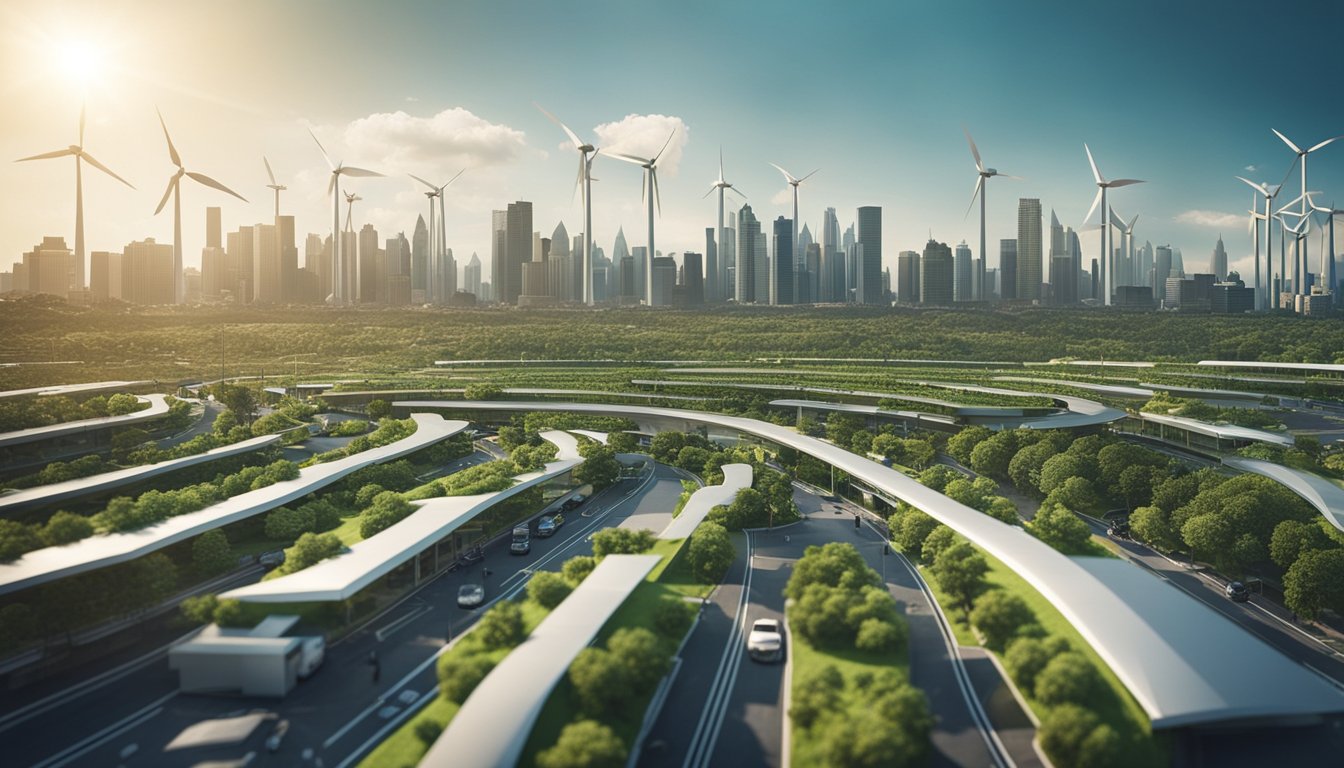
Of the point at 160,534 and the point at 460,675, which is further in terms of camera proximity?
the point at 160,534

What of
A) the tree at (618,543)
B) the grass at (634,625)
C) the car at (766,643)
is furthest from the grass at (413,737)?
the tree at (618,543)

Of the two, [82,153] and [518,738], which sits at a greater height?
[82,153]

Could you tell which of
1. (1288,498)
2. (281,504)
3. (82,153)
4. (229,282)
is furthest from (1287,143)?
(229,282)

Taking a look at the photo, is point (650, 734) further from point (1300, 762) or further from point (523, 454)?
point (523, 454)

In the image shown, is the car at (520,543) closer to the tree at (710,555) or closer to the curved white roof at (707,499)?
the curved white roof at (707,499)

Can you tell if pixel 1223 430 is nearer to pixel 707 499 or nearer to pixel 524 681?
pixel 707 499

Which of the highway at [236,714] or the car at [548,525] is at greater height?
the car at [548,525]

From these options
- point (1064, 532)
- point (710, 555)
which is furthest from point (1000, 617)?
point (710, 555)
